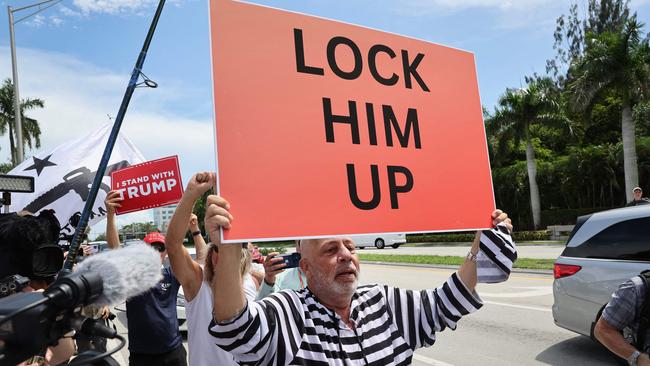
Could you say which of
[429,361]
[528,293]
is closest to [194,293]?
[429,361]

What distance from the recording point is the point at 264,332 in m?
1.81

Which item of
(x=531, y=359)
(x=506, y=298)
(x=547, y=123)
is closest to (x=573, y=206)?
(x=547, y=123)

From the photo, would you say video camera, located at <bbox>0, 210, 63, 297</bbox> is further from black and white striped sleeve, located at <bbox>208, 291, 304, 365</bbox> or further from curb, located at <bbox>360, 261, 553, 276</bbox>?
curb, located at <bbox>360, 261, 553, 276</bbox>

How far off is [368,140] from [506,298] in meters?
9.10

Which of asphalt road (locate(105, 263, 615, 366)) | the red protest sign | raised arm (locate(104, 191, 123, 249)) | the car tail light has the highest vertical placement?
the red protest sign

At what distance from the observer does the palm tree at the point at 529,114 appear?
30.5 m

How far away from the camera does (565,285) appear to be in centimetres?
580

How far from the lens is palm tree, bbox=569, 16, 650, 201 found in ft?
73.3

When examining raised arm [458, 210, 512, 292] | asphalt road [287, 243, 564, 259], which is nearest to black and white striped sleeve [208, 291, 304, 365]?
raised arm [458, 210, 512, 292]

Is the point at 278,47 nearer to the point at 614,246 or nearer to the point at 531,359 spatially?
the point at 614,246

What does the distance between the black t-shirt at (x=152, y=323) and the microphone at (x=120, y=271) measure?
311cm

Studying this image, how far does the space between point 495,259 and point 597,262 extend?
13.1 feet

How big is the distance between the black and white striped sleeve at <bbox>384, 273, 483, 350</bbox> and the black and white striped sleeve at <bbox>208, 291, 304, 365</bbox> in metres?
0.49

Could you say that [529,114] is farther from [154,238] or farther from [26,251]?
[26,251]
